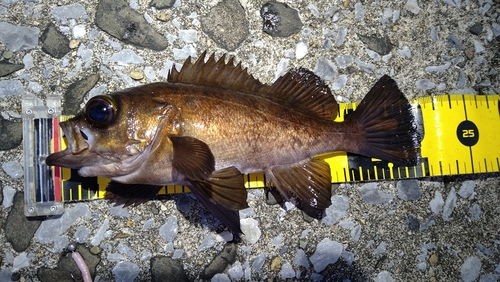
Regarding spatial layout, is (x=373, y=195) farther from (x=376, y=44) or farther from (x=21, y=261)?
(x=21, y=261)

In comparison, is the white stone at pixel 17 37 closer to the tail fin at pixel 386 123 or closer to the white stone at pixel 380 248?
the tail fin at pixel 386 123

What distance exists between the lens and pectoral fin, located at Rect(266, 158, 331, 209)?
9.21 ft

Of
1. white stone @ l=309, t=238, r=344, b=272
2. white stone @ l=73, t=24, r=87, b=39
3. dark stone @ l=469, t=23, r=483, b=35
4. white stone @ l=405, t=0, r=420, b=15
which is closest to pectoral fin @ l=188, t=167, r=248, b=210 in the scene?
white stone @ l=309, t=238, r=344, b=272

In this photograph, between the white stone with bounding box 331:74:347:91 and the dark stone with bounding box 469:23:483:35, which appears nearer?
the white stone with bounding box 331:74:347:91

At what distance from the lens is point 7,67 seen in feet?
9.99

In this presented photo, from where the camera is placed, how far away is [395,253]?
3.16 metres

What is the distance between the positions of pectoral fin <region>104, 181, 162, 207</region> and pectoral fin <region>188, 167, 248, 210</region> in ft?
1.68

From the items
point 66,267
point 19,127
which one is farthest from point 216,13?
point 66,267

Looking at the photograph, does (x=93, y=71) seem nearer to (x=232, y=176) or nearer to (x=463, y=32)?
(x=232, y=176)

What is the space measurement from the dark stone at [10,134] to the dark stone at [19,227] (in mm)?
385

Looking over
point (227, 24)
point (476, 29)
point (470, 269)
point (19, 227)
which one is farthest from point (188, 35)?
point (470, 269)

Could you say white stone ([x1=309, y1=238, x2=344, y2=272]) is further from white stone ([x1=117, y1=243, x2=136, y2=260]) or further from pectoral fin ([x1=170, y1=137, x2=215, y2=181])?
white stone ([x1=117, y1=243, x2=136, y2=260])

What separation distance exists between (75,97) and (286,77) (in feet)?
5.49

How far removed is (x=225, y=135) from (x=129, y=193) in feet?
2.94
